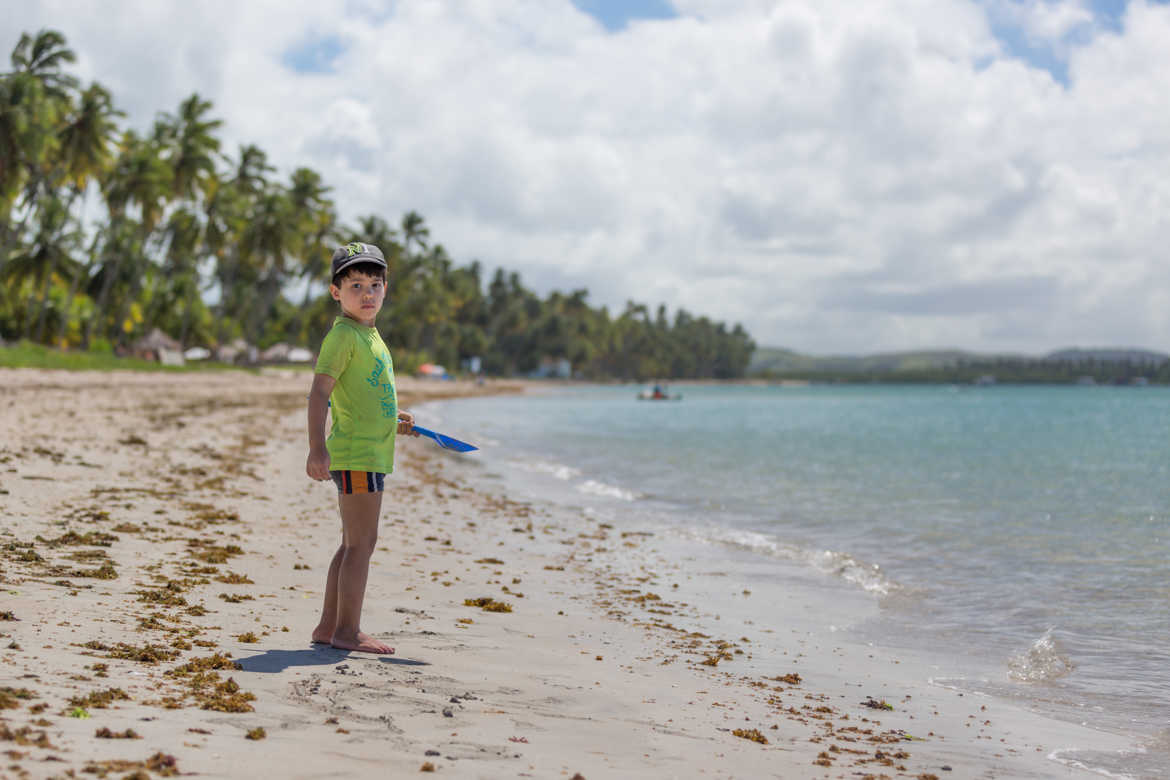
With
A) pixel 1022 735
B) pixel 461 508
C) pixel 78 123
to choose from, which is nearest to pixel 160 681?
pixel 1022 735

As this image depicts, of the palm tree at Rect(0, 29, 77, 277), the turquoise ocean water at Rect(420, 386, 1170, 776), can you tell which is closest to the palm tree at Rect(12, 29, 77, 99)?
the palm tree at Rect(0, 29, 77, 277)

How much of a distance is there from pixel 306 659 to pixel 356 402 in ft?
4.50

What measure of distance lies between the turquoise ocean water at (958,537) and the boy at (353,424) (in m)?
4.00

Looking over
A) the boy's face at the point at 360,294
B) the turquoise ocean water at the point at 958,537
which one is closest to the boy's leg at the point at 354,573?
the boy's face at the point at 360,294

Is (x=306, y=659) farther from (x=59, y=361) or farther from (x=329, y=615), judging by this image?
(x=59, y=361)

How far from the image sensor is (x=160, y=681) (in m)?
3.78

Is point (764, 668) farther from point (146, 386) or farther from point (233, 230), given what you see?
point (233, 230)

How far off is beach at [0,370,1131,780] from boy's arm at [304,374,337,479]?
1.00 m


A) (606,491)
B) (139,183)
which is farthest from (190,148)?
(606,491)

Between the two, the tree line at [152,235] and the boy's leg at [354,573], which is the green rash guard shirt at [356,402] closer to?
the boy's leg at [354,573]

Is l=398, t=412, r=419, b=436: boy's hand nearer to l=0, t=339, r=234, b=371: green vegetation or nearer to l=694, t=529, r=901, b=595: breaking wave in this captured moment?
l=694, t=529, r=901, b=595: breaking wave

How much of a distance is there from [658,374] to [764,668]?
186 metres

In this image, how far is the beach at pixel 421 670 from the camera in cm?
330

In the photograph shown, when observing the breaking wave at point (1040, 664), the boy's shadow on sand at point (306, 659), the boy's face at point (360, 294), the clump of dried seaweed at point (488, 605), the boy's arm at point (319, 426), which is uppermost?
the boy's face at point (360, 294)
